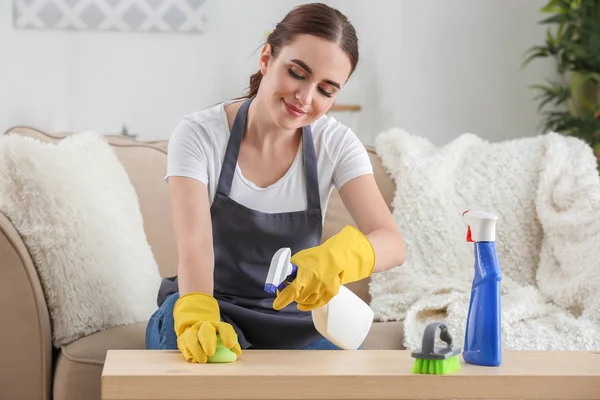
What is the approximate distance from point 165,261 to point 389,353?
0.96 metres

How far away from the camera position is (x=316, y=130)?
1.56 meters

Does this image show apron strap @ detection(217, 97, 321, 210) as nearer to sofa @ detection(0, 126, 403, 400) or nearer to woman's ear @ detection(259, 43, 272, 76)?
woman's ear @ detection(259, 43, 272, 76)

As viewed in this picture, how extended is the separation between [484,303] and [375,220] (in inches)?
13.9

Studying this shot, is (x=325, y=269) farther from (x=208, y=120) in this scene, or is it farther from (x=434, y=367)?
(x=208, y=120)

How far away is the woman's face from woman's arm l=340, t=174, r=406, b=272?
17 cm

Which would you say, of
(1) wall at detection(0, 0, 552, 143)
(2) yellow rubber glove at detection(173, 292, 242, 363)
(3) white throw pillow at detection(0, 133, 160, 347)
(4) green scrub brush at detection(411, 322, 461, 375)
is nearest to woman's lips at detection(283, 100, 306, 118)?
(2) yellow rubber glove at detection(173, 292, 242, 363)

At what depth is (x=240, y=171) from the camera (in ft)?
4.88

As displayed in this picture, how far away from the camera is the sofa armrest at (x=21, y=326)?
1.57 metres

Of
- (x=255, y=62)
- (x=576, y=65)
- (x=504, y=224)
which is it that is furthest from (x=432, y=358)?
(x=255, y=62)

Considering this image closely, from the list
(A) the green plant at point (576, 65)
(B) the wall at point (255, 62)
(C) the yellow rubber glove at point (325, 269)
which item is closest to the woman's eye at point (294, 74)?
(C) the yellow rubber glove at point (325, 269)

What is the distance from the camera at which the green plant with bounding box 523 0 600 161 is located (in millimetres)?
2979

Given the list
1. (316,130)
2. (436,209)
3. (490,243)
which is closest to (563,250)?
(436,209)

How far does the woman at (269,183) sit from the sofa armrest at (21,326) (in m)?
0.24

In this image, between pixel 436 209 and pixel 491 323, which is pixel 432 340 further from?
pixel 436 209
